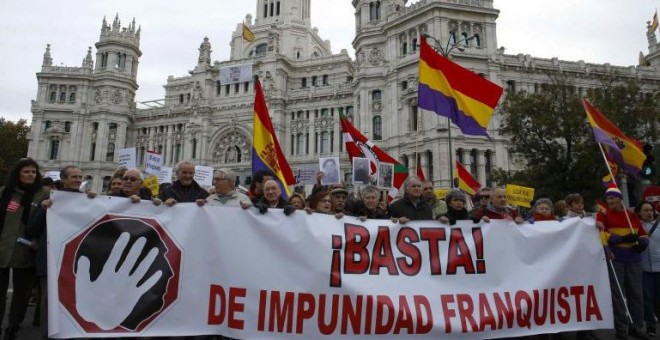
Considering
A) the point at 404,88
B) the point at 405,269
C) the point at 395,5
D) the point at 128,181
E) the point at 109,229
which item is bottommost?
the point at 405,269

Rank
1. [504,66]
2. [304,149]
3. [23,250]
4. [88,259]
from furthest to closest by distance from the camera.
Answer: [304,149] < [504,66] < [23,250] < [88,259]

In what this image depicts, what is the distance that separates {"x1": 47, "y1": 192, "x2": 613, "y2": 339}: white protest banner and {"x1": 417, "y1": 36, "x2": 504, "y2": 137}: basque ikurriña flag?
15.0 ft

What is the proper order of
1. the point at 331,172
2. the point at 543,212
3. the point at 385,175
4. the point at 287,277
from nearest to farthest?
the point at 287,277, the point at 543,212, the point at 331,172, the point at 385,175

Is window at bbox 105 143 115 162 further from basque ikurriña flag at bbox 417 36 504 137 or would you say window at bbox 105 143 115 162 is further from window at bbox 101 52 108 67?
basque ikurriña flag at bbox 417 36 504 137

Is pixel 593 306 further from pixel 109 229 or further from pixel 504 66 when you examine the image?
pixel 504 66

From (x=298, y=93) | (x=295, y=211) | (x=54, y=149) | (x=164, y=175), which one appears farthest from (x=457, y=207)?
(x=54, y=149)

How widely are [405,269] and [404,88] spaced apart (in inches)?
1396

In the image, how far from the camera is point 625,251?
7109 mm

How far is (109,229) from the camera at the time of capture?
5141 mm

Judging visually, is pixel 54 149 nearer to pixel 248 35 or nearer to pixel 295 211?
pixel 248 35

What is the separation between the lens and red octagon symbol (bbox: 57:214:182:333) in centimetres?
479

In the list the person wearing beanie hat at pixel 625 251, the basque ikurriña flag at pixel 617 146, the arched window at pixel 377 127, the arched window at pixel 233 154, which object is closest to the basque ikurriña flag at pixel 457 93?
the basque ikurriña flag at pixel 617 146

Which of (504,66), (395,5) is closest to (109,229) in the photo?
(504,66)

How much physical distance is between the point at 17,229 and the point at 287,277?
361cm
